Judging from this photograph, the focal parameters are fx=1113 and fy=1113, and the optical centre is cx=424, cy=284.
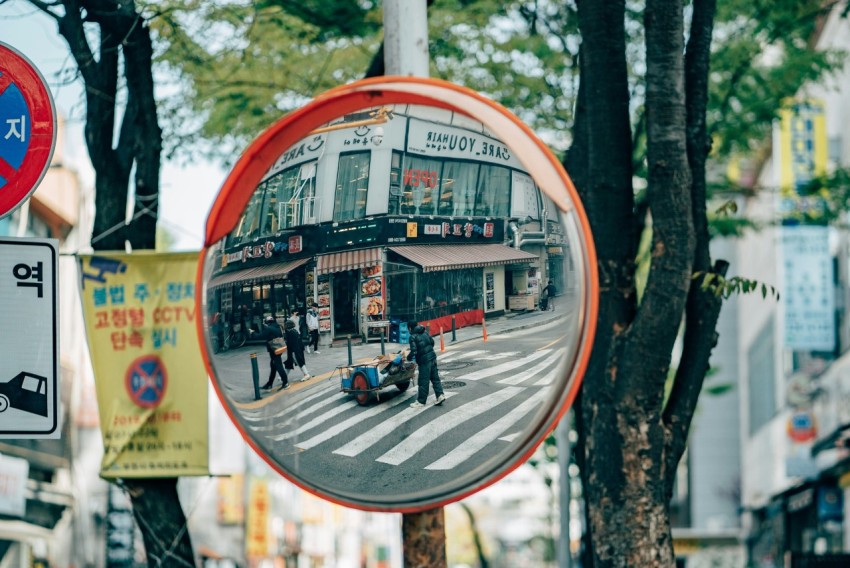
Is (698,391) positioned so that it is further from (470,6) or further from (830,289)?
(830,289)

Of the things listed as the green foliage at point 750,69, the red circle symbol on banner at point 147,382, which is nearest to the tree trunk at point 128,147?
the red circle symbol on banner at point 147,382

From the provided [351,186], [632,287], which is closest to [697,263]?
[632,287]

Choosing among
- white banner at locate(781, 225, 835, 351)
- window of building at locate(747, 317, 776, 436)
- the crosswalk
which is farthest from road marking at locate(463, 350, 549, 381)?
window of building at locate(747, 317, 776, 436)

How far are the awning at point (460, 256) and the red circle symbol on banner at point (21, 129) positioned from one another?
66.0 inches

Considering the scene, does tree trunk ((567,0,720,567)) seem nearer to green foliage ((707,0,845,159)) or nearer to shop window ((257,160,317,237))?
shop window ((257,160,317,237))

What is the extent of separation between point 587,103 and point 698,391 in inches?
66.8

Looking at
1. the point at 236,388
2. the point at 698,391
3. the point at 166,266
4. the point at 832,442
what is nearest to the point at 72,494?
the point at 832,442

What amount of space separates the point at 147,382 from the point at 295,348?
424 cm

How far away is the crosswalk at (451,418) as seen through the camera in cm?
307

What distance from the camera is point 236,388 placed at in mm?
3248

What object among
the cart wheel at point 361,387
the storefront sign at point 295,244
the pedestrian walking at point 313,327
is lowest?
the cart wheel at point 361,387

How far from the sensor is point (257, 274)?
129 inches

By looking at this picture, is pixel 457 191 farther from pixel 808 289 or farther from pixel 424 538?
pixel 808 289

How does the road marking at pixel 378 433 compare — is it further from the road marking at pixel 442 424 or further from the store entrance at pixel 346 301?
the store entrance at pixel 346 301
